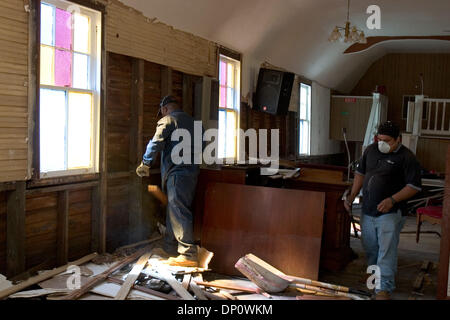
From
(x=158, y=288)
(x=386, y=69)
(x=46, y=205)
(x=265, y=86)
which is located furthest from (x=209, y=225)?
(x=386, y=69)

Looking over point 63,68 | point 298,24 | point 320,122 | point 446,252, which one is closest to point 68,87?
point 63,68

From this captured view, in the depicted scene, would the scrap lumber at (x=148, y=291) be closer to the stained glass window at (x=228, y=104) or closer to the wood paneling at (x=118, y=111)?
the wood paneling at (x=118, y=111)

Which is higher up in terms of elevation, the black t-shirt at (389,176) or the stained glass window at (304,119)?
the stained glass window at (304,119)

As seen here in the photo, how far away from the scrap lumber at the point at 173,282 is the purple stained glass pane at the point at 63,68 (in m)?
1.87

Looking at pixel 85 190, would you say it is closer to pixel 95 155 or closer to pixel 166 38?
pixel 95 155

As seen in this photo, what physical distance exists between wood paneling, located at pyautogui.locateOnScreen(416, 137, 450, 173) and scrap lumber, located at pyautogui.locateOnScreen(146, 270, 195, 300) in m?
6.64

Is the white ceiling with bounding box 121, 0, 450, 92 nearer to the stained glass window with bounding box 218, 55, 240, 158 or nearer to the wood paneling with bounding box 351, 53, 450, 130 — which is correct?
the stained glass window with bounding box 218, 55, 240, 158

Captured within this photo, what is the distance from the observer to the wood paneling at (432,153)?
9.30 m

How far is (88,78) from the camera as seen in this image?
4590 millimetres

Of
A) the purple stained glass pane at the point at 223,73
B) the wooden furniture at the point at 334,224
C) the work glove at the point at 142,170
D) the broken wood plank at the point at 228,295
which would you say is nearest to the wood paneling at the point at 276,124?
the purple stained glass pane at the point at 223,73

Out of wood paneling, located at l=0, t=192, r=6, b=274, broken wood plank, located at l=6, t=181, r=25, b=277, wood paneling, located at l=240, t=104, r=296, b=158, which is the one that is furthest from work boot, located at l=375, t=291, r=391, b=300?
wood paneling, located at l=240, t=104, r=296, b=158

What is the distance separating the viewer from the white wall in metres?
11.0

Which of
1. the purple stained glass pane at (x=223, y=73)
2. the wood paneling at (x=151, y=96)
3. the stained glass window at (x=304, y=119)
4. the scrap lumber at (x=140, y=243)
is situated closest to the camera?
the scrap lumber at (x=140, y=243)

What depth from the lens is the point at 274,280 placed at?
4.18 meters
